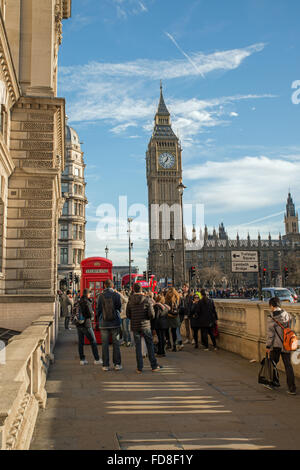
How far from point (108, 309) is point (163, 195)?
12854 centimetres

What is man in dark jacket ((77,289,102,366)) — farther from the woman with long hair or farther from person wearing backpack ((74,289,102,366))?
the woman with long hair

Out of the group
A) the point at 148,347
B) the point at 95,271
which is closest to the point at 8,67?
the point at 95,271

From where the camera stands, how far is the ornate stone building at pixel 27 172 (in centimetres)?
1317

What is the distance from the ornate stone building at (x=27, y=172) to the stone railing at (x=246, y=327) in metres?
5.36

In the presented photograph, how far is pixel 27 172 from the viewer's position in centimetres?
1426

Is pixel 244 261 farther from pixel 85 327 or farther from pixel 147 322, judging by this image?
pixel 85 327

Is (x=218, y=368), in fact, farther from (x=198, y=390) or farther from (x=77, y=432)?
(x=77, y=432)

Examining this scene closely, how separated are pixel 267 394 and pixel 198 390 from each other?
3.82ft

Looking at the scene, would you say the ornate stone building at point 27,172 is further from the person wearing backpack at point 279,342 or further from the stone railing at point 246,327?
the person wearing backpack at point 279,342

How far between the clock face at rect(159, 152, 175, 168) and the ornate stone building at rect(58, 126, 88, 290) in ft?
265

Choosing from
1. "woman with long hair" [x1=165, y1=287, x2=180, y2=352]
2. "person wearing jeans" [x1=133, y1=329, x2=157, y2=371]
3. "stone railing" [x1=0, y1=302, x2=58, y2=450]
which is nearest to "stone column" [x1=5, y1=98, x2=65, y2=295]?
"woman with long hair" [x1=165, y1=287, x2=180, y2=352]

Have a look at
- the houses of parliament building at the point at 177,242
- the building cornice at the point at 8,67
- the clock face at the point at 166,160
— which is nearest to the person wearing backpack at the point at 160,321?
the building cornice at the point at 8,67

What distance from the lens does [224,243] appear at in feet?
516
